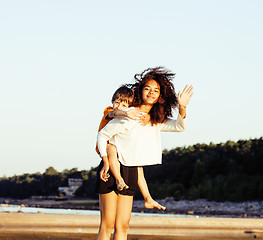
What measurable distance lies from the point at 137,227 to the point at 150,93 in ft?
7.74

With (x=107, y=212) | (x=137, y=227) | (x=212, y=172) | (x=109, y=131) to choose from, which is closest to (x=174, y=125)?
(x=109, y=131)

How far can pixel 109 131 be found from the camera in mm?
3289

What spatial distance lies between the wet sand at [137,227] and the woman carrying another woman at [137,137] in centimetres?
187

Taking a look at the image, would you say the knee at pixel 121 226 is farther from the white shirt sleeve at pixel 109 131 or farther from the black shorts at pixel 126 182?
the white shirt sleeve at pixel 109 131

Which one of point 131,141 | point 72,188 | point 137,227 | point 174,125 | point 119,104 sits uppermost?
point 119,104

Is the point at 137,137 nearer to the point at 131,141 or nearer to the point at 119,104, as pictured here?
the point at 131,141

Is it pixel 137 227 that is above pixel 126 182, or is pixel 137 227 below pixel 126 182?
below

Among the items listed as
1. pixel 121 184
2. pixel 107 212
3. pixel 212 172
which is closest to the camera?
pixel 121 184

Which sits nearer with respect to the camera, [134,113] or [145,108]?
[134,113]

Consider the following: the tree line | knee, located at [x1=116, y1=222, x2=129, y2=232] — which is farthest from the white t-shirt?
the tree line

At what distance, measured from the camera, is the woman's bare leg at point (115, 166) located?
3.16 metres

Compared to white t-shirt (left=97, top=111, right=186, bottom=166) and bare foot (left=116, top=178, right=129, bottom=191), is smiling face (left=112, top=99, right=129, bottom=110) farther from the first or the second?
bare foot (left=116, top=178, right=129, bottom=191)

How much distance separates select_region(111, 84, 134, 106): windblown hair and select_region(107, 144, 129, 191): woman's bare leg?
298 mm

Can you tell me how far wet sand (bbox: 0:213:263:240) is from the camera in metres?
5.13
